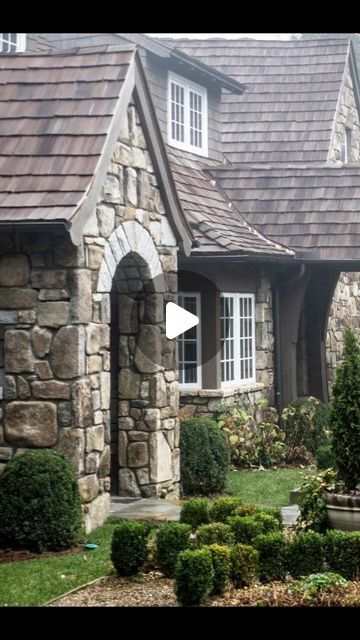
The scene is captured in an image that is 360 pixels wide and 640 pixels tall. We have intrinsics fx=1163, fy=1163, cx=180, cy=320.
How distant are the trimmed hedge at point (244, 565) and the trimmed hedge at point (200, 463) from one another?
5285 millimetres

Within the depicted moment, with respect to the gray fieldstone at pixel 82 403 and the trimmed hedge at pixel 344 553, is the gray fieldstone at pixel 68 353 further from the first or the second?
the trimmed hedge at pixel 344 553

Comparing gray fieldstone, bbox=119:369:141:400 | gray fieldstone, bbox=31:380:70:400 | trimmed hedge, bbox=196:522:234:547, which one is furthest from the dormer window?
trimmed hedge, bbox=196:522:234:547

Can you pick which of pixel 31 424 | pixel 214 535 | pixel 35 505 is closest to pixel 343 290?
pixel 31 424

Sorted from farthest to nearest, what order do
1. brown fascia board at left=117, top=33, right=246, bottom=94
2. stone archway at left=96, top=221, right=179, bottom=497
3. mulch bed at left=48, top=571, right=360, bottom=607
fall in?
brown fascia board at left=117, top=33, right=246, bottom=94
stone archway at left=96, top=221, right=179, bottom=497
mulch bed at left=48, top=571, right=360, bottom=607

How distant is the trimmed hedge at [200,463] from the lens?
45.8 ft

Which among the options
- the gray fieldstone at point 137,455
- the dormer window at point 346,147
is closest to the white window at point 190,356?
the gray fieldstone at point 137,455

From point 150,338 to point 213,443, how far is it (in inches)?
73.4

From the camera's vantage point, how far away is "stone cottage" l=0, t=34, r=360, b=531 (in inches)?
422

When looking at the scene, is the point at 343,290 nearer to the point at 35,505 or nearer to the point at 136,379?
the point at 136,379

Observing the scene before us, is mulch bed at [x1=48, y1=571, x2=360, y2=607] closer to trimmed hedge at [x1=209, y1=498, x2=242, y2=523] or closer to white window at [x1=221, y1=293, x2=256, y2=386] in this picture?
trimmed hedge at [x1=209, y1=498, x2=242, y2=523]

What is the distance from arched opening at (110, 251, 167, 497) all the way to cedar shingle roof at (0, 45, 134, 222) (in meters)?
1.94

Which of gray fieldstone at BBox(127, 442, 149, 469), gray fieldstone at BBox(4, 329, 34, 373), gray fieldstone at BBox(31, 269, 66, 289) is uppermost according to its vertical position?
gray fieldstone at BBox(31, 269, 66, 289)
